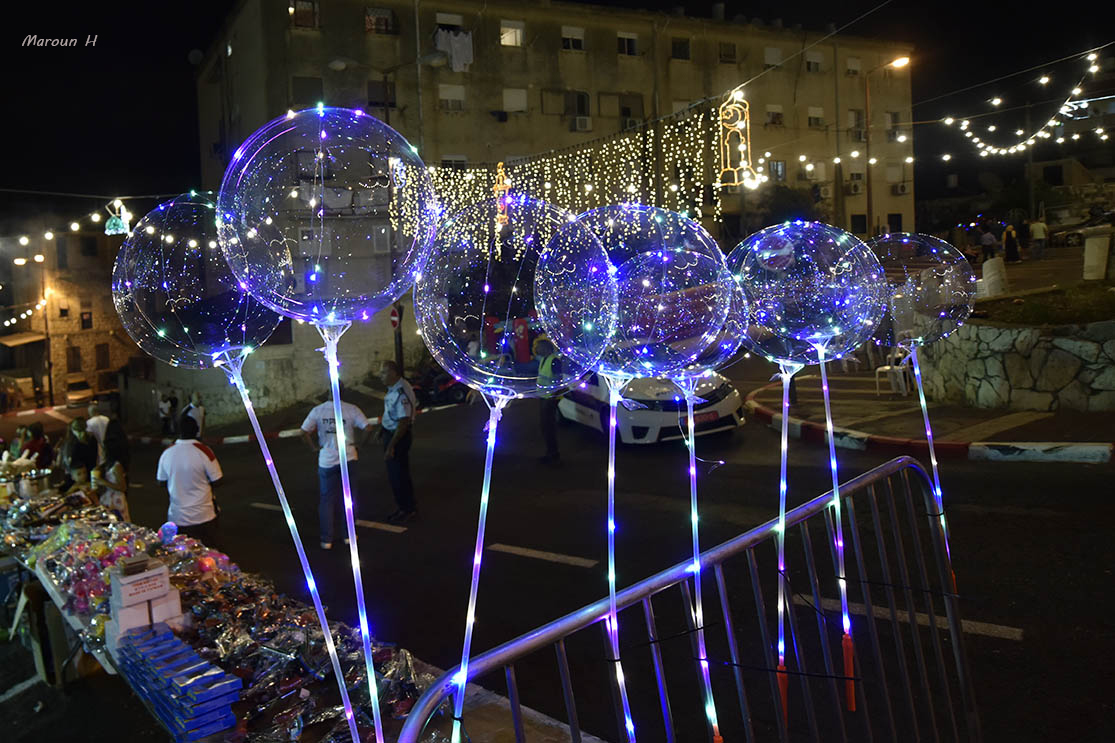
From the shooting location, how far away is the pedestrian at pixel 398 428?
8422mm

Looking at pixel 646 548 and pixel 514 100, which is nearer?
pixel 646 548

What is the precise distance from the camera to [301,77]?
25.5m

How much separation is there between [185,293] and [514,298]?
66.0 inches

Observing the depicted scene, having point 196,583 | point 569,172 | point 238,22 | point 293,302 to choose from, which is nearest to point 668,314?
point 293,302

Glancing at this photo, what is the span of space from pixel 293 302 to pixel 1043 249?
27547 millimetres

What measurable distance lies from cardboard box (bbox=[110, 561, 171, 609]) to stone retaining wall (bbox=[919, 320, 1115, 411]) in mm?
10744

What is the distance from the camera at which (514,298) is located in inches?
122

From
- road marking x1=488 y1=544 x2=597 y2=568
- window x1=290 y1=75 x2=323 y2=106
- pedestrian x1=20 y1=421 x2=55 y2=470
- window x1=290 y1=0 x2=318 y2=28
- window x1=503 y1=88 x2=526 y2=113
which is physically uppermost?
window x1=290 y1=0 x2=318 y2=28

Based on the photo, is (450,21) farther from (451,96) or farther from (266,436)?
(266,436)

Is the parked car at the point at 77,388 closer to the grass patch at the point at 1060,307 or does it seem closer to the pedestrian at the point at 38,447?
the pedestrian at the point at 38,447

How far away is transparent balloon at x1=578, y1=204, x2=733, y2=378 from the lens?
3.56 m

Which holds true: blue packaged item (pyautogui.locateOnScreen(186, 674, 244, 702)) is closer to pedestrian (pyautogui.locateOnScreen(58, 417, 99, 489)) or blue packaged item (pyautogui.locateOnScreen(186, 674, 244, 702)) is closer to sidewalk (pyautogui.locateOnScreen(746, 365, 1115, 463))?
pedestrian (pyautogui.locateOnScreen(58, 417, 99, 489))

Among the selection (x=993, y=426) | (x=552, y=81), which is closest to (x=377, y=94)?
(x=552, y=81)

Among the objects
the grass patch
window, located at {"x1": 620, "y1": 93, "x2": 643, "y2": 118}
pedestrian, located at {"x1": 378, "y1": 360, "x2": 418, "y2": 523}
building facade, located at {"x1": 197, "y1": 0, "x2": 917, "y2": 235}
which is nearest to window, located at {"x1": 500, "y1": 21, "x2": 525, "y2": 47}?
building facade, located at {"x1": 197, "y1": 0, "x2": 917, "y2": 235}
